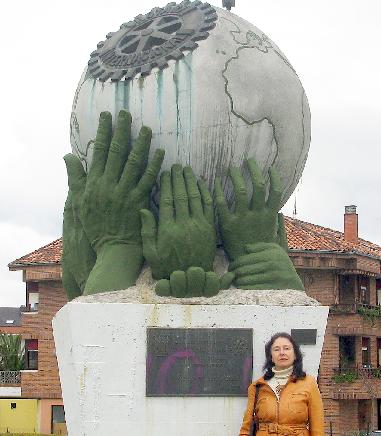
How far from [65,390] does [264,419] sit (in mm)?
2849

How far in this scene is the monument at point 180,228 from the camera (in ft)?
28.7

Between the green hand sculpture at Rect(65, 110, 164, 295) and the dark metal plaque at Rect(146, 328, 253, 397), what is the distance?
763 millimetres

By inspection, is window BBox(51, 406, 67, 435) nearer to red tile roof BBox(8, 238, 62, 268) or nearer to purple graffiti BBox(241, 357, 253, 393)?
red tile roof BBox(8, 238, 62, 268)

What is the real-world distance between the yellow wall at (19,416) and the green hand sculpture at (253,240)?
1038 inches

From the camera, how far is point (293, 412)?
22.5 feet

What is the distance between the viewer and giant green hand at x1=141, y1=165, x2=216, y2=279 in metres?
8.96

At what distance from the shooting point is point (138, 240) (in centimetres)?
934

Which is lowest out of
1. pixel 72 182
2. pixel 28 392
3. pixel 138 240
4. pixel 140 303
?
pixel 28 392

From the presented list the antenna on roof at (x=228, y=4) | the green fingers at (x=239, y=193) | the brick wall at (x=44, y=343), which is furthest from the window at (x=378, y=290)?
the green fingers at (x=239, y=193)

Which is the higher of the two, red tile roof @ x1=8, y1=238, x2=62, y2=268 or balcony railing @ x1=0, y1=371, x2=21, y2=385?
red tile roof @ x1=8, y1=238, x2=62, y2=268

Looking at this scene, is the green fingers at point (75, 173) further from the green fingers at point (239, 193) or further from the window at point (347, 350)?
the window at point (347, 350)

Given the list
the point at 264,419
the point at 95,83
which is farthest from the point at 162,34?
the point at 264,419

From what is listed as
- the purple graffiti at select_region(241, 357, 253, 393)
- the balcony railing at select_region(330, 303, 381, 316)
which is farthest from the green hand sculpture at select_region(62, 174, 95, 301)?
the balcony railing at select_region(330, 303, 381, 316)

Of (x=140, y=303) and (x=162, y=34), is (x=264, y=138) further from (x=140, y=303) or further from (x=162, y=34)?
(x=140, y=303)
